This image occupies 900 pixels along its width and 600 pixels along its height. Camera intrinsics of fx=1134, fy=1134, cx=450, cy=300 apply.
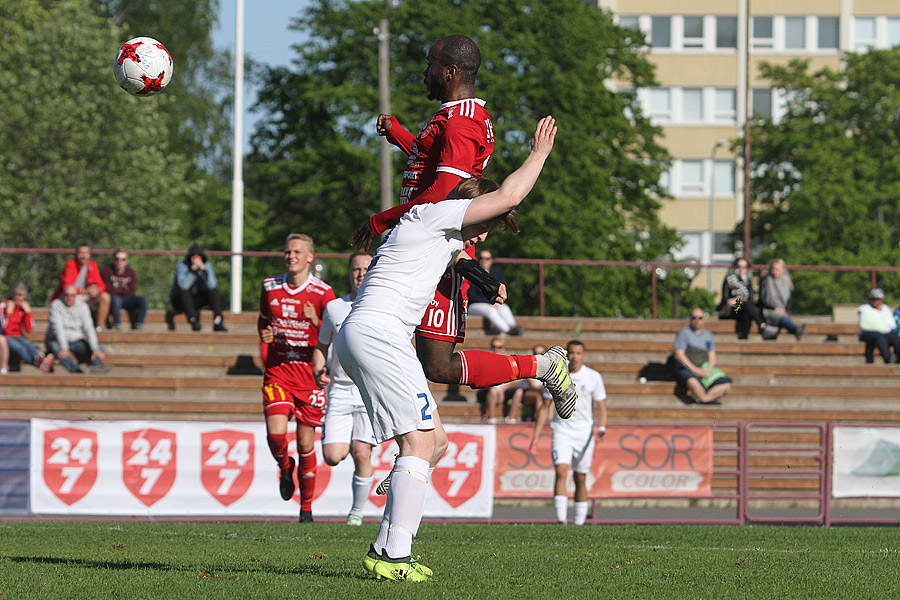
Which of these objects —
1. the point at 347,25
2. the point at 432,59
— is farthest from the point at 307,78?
the point at 432,59

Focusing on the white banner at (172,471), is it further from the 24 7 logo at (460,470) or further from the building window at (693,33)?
the building window at (693,33)

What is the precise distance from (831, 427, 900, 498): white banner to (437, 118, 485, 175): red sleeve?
32.7ft

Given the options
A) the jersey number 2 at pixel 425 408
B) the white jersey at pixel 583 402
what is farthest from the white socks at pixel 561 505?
the jersey number 2 at pixel 425 408

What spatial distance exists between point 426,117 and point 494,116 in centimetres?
362

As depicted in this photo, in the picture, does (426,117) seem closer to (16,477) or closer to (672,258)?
(672,258)

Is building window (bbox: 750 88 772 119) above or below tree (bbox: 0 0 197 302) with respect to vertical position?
above

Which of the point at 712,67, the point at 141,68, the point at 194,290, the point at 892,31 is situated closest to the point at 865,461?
the point at 141,68

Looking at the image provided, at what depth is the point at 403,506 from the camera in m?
5.69

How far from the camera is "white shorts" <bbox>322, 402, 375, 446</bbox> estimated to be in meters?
10.9

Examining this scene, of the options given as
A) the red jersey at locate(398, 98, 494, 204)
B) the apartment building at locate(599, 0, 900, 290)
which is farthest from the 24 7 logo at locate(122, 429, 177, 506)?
the apartment building at locate(599, 0, 900, 290)

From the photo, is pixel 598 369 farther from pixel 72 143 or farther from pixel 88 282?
pixel 72 143

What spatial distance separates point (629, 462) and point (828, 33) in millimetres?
53723

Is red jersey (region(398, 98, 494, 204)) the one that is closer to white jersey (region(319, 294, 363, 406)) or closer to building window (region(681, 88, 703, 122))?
white jersey (region(319, 294, 363, 406))

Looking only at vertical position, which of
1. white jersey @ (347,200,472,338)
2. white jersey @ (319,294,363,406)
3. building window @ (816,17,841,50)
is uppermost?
building window @ (816,17,841,50)
